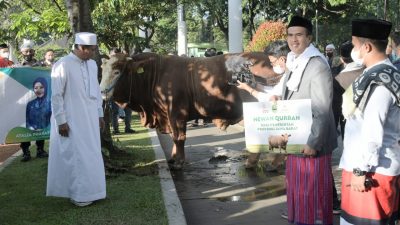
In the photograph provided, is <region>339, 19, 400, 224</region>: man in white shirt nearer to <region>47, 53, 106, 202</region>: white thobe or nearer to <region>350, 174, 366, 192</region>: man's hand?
<region>350, 174, 366, 192</region>: man's hand

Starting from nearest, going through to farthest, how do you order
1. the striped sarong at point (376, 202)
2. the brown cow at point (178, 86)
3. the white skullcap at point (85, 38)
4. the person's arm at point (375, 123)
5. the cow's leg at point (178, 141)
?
1. the person's arm at point (375, 123)
2. the striped sarong at point (376, 202)
3. the white skullcap at point (85, 38)
4. the brown cow at point (178, 86)
5. the cow's leg at point (178, 141)

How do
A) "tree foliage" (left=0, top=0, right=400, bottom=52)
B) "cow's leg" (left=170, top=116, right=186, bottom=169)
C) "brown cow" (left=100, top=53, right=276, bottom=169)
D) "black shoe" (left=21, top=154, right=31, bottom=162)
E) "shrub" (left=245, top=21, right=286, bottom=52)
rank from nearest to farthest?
"brown cow" (left=100, top=53, right=276, bottom=169) < "cow's leg" (left=170, top=116, right=186, bottom=169) < "black shoe" (left=21, top=154, right=31, bottom=162) < "shrub" (left=245, top=21, right=286, bottom=52) < "tree foliage" (left=0, top=0, right=400, bottom=52)

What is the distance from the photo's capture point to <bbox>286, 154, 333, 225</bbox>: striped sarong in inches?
162

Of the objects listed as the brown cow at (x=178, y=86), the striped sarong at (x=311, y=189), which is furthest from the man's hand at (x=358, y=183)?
the brown cow at (x=178, y=86)

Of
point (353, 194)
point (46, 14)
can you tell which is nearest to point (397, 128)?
point (353, 194)

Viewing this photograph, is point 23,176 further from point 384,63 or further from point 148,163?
point 384,63

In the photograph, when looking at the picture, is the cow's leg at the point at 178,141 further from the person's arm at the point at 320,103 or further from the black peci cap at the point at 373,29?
the black peci cap at the point at 373,29

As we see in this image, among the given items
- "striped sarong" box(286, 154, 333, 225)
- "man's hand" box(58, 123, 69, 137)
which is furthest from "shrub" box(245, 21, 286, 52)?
"striped sarong" box(286, 154, 333, 225)

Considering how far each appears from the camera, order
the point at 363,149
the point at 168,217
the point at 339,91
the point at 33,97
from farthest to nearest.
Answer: the point at 33,97 → the point at 339,91 → the point at 168,217 → the point at 363,149

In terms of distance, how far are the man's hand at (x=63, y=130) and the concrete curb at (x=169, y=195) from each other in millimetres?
1376

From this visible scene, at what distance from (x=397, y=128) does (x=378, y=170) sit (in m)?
0.30

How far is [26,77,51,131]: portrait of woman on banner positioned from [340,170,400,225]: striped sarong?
240 inches

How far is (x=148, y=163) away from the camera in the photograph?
8.27 meters

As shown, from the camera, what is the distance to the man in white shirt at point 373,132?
10.1 ft
